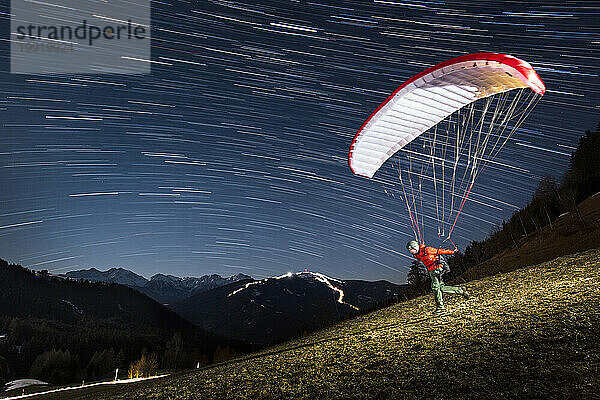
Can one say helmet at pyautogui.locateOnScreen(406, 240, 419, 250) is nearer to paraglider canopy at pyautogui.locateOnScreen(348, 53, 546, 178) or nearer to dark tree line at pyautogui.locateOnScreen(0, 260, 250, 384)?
paraglider canopy at pyautogui.locateOnScreen(348, 53, 546, 178)

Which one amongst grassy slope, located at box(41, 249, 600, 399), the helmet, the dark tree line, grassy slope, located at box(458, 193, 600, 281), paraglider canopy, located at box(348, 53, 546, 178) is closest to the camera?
grassy slope, located at box(41, 249, 600, 399)

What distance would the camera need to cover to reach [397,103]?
36.2 feet

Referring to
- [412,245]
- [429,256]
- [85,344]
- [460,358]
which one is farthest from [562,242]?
[85,344]

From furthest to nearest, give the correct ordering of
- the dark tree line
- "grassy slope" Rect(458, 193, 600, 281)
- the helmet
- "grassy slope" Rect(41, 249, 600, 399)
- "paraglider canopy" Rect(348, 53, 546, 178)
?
the dark tree line → "grassy slope" Rect(458, 193, 600, 281) → the helmet → "paraglider canopy" Rect(348, 53, 546, 178) → "grassy slope" Rect(41, 249, 600, 399)

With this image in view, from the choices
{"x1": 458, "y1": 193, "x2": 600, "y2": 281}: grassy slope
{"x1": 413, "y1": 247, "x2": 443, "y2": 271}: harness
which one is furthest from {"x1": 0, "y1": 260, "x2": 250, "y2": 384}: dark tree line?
{"x1": 413, "y1": 247, "x2": 443, "y2": 271}: harness

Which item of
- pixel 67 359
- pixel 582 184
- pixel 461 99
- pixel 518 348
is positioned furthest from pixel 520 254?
pixel 67 359

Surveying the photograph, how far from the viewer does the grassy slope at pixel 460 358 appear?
5.66 meters

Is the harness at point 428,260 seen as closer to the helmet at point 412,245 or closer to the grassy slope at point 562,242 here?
the helmet at point 412,245

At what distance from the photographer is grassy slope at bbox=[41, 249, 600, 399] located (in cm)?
566

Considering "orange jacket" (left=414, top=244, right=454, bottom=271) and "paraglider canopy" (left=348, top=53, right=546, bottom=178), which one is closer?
"paraglider canopy" (left=348, top=53, right=546, bottom=178)

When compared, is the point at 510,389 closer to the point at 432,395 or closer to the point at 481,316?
the point at 432,395

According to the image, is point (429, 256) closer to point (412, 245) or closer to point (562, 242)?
point (412, 245)

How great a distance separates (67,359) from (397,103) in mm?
116034

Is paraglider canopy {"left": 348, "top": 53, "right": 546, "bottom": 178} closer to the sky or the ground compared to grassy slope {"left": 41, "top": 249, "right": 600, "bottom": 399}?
closer to the sky
